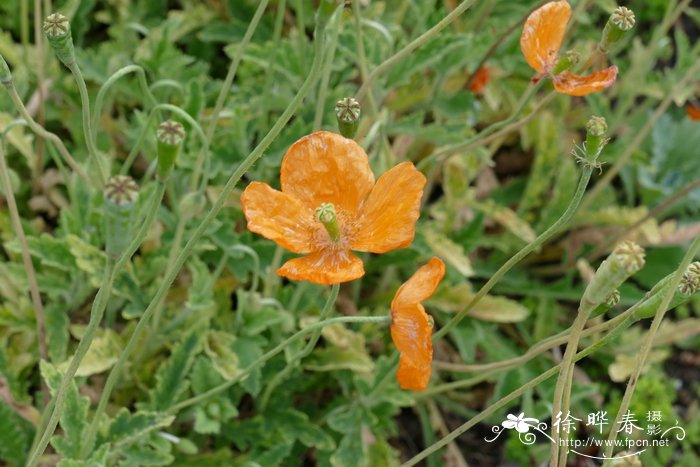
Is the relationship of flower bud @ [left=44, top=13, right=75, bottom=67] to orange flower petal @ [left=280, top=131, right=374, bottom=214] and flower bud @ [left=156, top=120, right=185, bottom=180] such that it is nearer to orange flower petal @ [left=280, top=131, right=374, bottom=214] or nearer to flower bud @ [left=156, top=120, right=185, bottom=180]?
flower bud @ [left=156, top=120, right=185, bottom=180]

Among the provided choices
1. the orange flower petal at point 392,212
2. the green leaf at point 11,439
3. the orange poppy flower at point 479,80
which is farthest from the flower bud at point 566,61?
the green leaf at point 11,439

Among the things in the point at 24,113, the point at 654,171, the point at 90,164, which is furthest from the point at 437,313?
the point at 24,113

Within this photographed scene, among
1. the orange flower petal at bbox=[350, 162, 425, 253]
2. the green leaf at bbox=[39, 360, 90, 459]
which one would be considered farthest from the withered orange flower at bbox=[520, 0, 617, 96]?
the green leaf at bbox=[39, 360, 90, 459]

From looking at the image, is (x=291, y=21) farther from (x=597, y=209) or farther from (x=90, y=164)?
(x=597, y=209)

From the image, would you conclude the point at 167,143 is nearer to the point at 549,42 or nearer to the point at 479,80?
the point at 549,42

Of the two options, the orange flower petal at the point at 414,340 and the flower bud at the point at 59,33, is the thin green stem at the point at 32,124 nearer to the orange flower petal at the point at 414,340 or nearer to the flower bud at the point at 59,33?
the flower bud at the point at 59,33

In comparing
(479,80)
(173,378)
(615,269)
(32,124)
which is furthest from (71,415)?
(479,80)
